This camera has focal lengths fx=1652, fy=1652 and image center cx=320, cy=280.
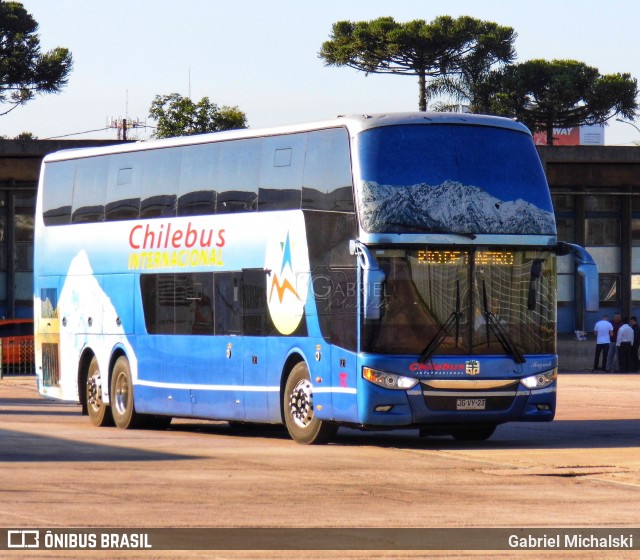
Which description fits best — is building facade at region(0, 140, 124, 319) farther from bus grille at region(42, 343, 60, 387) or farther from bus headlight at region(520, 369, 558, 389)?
bus headlight at region(520, 369, 558, 389)

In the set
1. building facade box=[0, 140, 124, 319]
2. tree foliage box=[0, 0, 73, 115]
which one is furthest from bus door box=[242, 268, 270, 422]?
tree foliage box=[0, 0, 73, 115]

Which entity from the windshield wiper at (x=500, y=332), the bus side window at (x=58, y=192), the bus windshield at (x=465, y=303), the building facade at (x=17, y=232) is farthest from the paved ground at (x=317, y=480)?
the building facade at (x=17, y=232)

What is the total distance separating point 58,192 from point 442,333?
8.55 meters

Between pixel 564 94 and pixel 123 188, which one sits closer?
pixel 123 188

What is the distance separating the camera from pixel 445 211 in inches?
746

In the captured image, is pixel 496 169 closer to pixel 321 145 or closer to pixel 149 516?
pixel 321 145

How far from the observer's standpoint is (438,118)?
19500 mm

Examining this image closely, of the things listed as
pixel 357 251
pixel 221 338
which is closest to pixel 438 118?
pixel 357 251

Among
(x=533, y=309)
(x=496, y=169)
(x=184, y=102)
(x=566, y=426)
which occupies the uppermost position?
(x=184, y=102)

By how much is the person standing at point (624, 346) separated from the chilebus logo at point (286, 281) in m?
26.6

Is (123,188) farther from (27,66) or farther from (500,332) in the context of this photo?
(27,66)

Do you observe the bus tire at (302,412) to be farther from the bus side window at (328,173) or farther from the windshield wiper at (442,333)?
the bus side window at (328,173)

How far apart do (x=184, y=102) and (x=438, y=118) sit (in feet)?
142

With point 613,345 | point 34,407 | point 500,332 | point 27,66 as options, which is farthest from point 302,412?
point 27,66
